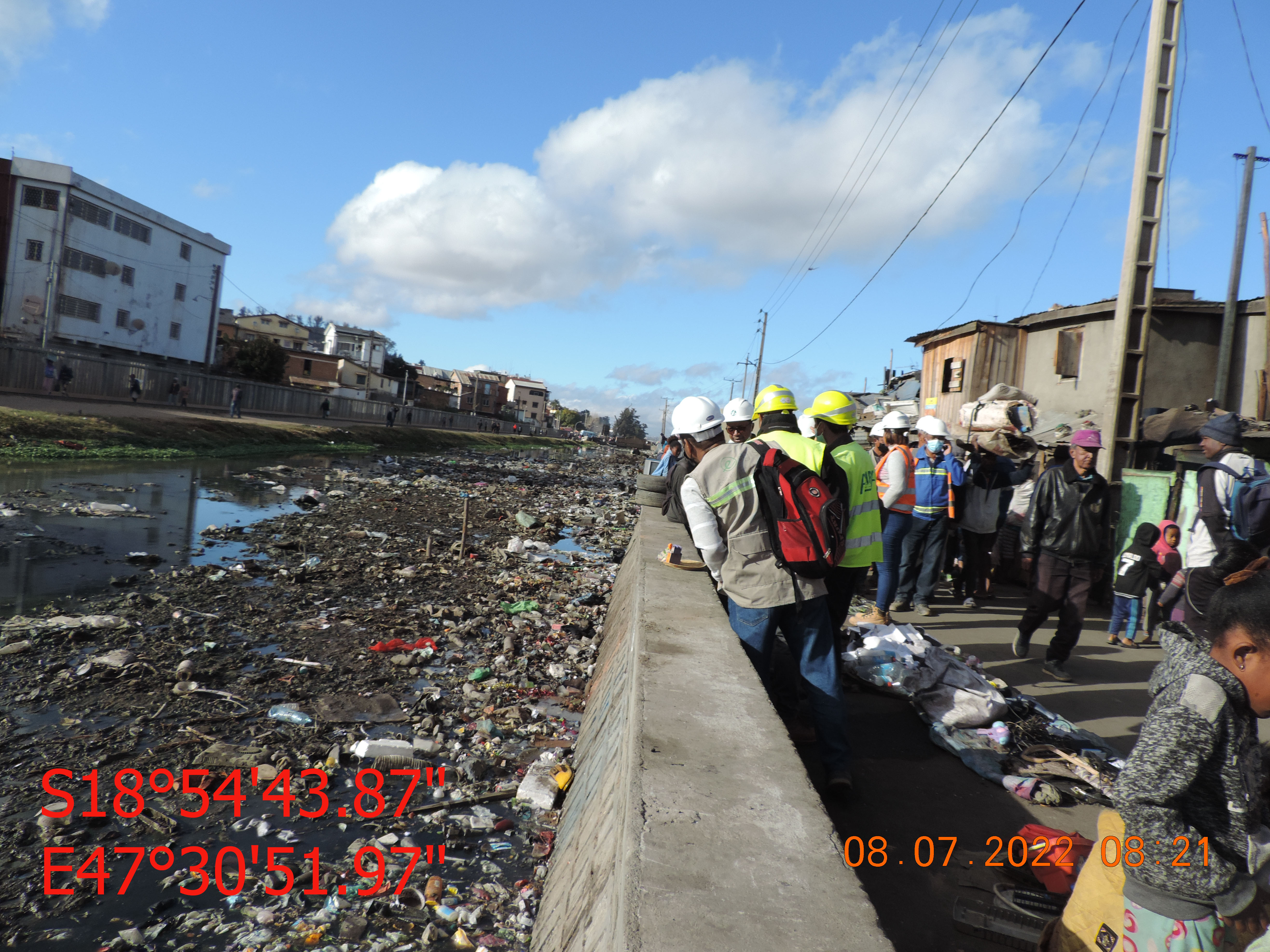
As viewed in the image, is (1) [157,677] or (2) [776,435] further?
(1) [157,677]

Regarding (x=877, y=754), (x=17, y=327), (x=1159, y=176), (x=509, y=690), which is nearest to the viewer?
(x=877, y=754)

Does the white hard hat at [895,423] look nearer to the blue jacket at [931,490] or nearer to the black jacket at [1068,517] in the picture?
the blue jacket at [931,490]

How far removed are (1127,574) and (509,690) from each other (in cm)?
526

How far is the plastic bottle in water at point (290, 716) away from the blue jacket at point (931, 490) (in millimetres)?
5199

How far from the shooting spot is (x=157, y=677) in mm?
4805

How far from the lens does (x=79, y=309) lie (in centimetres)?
3506

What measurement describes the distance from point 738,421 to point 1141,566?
3.99 metres

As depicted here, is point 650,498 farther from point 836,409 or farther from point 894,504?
point 836,409

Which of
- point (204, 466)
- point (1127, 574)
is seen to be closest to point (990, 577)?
point (1127, 574)

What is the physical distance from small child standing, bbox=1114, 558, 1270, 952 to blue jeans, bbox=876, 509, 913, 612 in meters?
4.30

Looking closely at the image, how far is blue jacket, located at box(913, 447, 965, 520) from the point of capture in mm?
6676

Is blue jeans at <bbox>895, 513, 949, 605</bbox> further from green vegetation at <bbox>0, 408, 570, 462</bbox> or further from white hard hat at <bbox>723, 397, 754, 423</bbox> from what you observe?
green vegetation at <bbox>0, 408, 570, 462</bbox>

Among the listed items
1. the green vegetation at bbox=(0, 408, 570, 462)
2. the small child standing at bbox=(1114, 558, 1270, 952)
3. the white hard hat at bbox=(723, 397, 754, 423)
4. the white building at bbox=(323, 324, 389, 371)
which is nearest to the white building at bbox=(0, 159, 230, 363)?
the green vegetation at bbox=(0, 408, 570, 462)

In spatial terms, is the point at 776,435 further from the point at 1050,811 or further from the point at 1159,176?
the point at 1159,176
